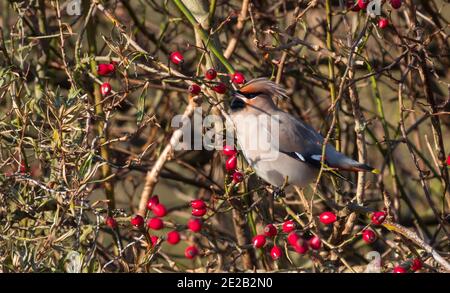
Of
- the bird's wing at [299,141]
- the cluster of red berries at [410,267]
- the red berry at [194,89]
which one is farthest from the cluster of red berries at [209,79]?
the cluster of red berries at [410,267]

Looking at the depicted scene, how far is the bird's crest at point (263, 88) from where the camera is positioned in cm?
381

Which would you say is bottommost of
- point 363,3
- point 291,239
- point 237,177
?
point 291,239

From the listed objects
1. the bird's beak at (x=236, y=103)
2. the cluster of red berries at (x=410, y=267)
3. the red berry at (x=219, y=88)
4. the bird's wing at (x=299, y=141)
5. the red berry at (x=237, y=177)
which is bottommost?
the cluster of red berries at (x=410, y=267)

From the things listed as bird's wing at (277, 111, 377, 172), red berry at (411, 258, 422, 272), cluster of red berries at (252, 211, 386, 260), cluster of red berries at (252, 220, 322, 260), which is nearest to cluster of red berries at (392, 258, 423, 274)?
red berry at (411, 258, 422, 272)

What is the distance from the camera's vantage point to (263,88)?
12.7 ft

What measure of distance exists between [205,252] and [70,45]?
1886 millimetres

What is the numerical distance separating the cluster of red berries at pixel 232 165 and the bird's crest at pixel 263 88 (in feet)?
0.97

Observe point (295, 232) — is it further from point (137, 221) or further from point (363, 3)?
point (363, 3)

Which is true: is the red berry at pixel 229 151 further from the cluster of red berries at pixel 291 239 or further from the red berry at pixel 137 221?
the red berry at pixel 137 221

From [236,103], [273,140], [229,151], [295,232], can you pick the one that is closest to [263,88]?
[236,103]

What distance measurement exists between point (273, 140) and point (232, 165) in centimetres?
65

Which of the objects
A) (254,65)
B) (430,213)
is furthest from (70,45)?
(430,213)
